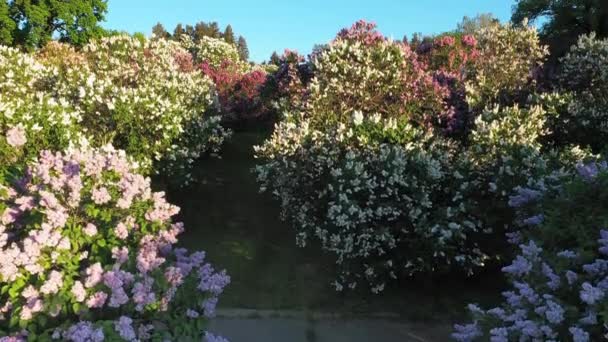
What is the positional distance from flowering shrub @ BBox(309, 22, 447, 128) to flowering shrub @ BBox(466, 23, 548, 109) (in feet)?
4.13

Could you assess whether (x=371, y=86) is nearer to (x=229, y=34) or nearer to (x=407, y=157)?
(x=407, y=157)

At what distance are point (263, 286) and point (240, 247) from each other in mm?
1477

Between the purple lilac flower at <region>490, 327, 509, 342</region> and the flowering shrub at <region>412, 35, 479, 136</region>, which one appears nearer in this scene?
the purple lilac flower at <region>490, 327, 509, 342</region>

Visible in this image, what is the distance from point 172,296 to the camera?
14.2 feet

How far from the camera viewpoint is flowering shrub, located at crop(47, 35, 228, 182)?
9.87m

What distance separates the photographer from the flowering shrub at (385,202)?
7.41m

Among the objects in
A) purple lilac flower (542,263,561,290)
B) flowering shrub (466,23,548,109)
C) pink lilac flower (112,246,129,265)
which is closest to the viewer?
purple lilac flower (542,263,561,290)

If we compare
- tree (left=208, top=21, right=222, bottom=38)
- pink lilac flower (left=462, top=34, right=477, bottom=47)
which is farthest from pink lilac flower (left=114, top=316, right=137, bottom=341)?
tree (left=208, top=21, right=222, bottom=38)

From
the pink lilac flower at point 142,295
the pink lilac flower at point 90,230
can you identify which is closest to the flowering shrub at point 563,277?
the pink lilac flower at point 142,295

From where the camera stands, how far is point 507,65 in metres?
10.8

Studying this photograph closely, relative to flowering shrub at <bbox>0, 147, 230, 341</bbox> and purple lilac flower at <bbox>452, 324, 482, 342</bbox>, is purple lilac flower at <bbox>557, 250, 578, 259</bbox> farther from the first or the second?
flowering shrub at <bbox>0, 147, 230, 341</bbox>

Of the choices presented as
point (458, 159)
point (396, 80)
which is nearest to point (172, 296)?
point (458, 159)

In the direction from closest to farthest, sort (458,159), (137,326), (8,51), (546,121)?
(137,326), (458,159), (546,121), (8,51)

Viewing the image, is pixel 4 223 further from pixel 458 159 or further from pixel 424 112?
pixel 424 112
